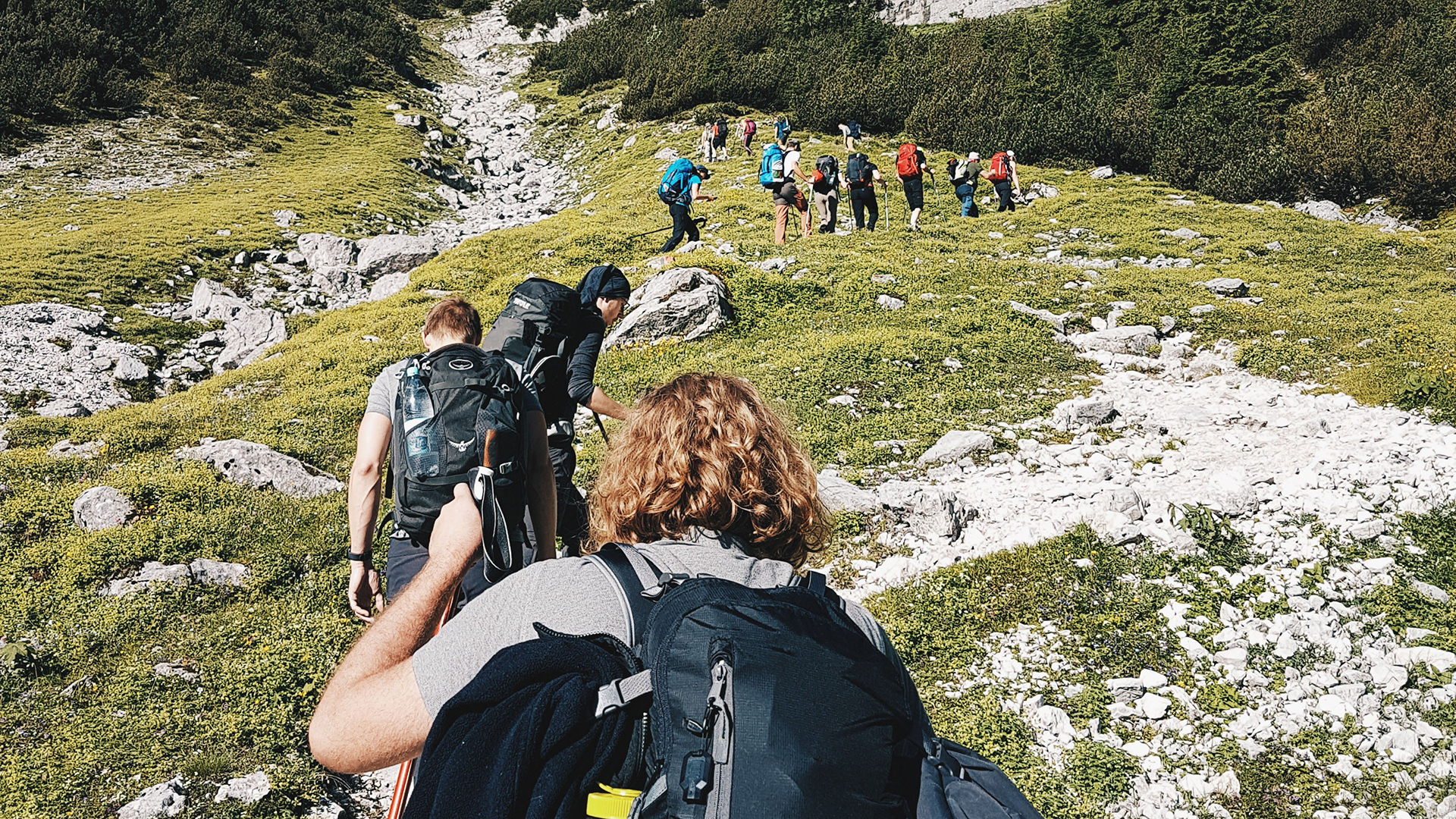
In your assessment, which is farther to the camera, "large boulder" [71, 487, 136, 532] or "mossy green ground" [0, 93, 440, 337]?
"mossy green ground" [0, 93, 440, 337]

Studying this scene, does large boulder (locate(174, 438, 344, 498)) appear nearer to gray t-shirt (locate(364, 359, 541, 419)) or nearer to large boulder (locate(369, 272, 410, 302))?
gray t-shirt (locate(364, 359, 541, 419))

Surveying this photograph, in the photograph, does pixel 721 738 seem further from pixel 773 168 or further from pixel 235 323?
pixel 773 168

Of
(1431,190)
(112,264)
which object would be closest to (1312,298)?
(1431,190)

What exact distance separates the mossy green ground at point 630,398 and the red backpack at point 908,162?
157cm

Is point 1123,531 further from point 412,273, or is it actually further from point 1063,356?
point 412,273

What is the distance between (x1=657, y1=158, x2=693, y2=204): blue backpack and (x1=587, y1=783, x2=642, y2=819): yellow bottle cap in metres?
14.7

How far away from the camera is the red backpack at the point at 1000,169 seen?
20.6 metres

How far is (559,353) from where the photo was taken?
4727 millimetres

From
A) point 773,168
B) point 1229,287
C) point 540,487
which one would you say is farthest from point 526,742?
point 773,168

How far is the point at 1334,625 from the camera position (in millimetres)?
4965

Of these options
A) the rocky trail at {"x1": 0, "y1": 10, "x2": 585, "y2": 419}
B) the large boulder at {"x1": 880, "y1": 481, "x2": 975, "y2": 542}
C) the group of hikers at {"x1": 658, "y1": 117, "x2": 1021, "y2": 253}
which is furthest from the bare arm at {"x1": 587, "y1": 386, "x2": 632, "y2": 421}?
the group of hikers at {"x1": 658, "y1": 117, "x2": 1021, "y2": 253}

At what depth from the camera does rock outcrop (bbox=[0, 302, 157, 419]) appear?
10828mm

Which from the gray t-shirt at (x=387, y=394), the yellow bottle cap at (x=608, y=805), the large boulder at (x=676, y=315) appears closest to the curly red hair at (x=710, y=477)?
the yellow bottle cap at (x=608, y=805)

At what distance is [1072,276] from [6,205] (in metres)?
26.3
